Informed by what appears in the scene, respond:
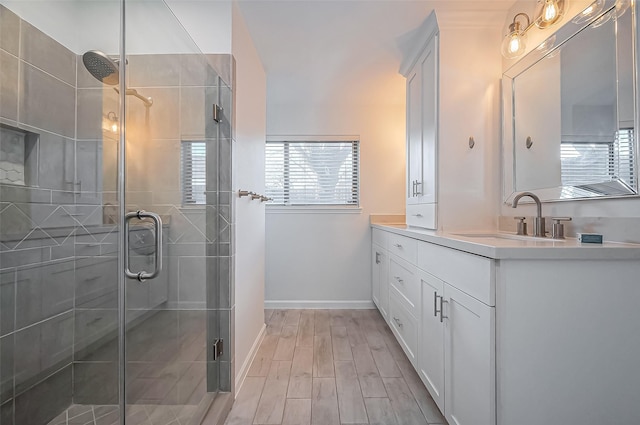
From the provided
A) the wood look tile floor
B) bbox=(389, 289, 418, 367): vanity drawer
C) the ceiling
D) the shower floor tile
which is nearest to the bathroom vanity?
the wood look tile floor

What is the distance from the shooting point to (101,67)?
1360 millimetres

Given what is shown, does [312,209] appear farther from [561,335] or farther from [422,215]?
[561,335]

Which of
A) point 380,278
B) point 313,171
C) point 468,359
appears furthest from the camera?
point 313,171

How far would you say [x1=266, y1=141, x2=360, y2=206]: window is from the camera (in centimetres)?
336

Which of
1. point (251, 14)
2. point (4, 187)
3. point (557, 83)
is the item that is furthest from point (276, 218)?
point (557, 83)

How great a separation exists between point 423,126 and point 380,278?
56.3 inches

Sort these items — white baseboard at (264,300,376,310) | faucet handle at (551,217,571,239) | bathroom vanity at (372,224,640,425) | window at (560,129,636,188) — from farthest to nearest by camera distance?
white baseboard at (264,300,376,310) → faucet handle at (551,217,571,239) → window at (560,129,636,188) → bathroom vanity at (372,224,640,425)

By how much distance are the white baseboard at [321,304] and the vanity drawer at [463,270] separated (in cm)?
177

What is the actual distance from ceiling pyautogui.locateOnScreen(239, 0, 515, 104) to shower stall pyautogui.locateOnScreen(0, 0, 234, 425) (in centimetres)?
69

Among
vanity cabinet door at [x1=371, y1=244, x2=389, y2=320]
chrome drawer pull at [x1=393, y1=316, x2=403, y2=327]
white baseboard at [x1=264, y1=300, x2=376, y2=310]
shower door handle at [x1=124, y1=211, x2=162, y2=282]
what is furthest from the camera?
white baseboard at [x1=264, y1=300, x2=376, y2=310]

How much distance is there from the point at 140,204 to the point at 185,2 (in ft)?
3.91

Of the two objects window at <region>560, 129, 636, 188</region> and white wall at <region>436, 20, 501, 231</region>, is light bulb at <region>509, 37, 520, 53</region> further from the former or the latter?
window at <region>560, 129, 636, 188</region>

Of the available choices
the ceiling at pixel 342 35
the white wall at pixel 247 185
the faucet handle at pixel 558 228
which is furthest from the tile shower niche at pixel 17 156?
the faucet handle at pixel 558 228

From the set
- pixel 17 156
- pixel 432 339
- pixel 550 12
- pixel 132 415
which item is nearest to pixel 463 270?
pixel 432 339
